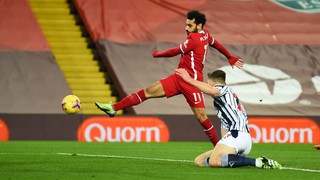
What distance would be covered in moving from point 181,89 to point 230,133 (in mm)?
2947

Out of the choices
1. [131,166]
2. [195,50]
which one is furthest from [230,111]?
[195,50]

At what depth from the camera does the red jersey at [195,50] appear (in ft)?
40.1

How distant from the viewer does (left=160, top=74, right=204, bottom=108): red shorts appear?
40.4 feet

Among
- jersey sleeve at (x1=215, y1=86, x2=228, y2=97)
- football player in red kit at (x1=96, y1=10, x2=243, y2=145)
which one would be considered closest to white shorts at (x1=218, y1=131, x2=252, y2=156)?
jersey sleeve at (x1=215, y1=86, x2=228, y2=97)

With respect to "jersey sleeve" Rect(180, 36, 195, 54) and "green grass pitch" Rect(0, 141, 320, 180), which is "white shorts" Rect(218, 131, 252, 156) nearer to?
"green grass pitch" Rect(0, 141, 320, 180)

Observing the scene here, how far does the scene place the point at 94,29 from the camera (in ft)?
70.0

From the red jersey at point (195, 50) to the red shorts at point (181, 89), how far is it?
0.22 meters

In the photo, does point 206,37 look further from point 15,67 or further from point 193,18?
point 15,67

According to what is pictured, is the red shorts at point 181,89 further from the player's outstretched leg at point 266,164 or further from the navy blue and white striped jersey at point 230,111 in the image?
the player's outstretched leg at point 266,164

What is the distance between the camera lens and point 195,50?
12.3m

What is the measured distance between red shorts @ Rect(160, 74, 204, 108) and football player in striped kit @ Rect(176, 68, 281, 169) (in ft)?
8.81

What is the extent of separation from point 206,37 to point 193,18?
394 millimetres

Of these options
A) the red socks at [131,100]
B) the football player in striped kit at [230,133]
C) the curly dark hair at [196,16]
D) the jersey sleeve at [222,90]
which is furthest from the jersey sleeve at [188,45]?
the jersey sleeve at [222,90]

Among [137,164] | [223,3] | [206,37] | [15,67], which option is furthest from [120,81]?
[137,164]
